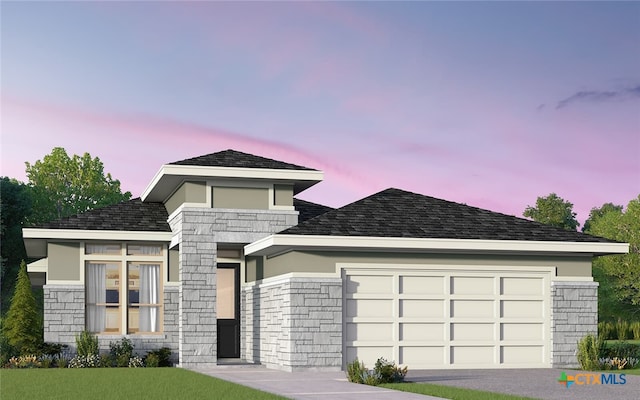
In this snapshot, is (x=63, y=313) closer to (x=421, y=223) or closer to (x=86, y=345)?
(x=86, y=345)

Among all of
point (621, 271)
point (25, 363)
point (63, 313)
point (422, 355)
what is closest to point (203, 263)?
point (63, 313)

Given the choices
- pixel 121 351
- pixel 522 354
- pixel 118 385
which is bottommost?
pixel 121 351

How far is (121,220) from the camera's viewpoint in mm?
28781

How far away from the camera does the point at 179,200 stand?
2742 cm

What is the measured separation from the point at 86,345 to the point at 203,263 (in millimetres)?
4173

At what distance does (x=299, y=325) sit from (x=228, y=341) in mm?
5920

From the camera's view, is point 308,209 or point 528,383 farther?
point 308,209

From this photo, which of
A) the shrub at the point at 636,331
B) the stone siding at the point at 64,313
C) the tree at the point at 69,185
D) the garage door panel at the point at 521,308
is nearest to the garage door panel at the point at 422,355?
the garage door panel at the point at 521,308

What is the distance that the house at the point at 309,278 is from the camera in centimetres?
2397

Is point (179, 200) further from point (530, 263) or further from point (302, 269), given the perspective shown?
point (530, 263)

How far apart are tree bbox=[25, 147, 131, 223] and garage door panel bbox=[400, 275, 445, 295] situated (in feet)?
146

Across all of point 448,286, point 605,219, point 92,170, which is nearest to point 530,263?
point 448,286

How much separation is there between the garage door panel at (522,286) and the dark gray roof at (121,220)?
9730 mm

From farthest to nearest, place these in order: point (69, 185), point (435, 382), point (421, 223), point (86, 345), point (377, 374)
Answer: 1. point (69, 185)
2. point (86, 345)
3. point (421, 223)
4. point (435, 382)
5. point (377, 374)
